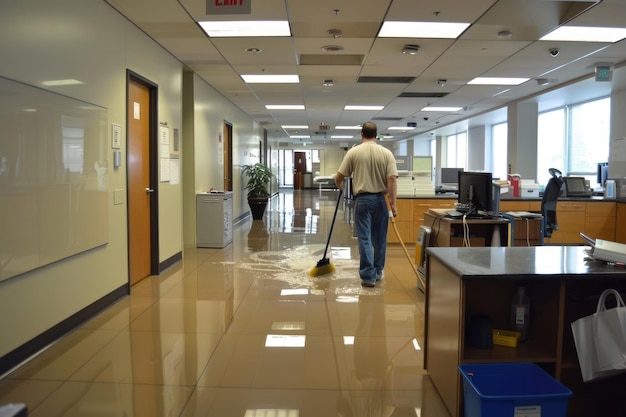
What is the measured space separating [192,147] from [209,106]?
1299 mm

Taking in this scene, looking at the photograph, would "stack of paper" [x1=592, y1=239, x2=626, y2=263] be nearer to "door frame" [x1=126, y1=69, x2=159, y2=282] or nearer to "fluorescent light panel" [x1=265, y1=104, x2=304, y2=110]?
"door frame" [x1=126, y1=69, x2=159, y2=282]

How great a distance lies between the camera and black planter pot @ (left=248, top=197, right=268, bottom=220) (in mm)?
11453

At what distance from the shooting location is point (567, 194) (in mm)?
7891

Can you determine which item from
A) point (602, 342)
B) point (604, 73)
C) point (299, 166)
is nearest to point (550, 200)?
point (604, 73)

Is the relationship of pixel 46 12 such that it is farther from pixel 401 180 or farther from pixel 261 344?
pixel 401 180

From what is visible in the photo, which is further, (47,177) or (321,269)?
(321,269)

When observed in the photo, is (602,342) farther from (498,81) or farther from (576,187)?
(498,81)

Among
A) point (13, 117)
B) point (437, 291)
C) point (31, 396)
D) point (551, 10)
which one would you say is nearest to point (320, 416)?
point (437, 291)

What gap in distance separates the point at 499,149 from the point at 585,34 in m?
9.22

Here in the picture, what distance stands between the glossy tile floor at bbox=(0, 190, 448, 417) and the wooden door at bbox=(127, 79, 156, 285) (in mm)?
281

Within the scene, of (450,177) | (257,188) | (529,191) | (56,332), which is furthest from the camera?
(257,188)

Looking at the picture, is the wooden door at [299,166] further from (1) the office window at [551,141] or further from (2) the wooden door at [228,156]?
(2) the wooden door at [228,156]

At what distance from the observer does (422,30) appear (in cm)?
537

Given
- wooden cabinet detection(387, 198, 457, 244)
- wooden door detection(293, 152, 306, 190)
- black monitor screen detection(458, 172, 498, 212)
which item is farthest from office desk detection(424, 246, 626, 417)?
wooden door detection(293, 152, 306, 190)
